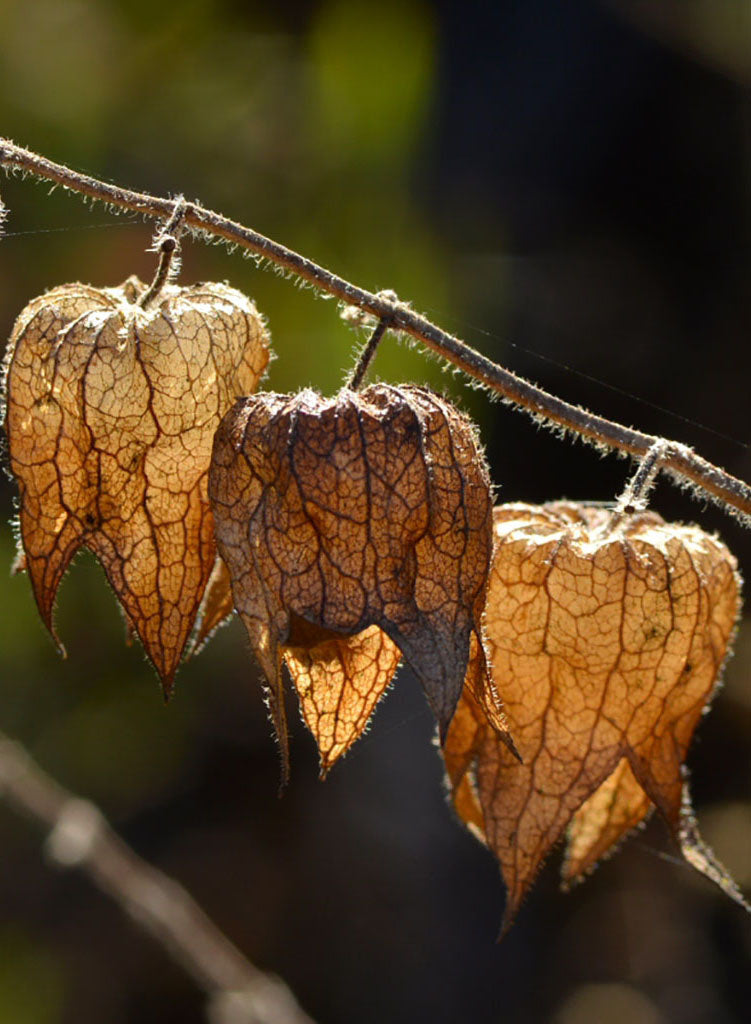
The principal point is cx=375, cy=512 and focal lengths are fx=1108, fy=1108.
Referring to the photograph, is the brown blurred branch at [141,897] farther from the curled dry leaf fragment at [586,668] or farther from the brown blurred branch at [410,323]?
the brown blurred branch at [410,323]

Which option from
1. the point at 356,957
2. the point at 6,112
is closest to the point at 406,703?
the point at 356,957

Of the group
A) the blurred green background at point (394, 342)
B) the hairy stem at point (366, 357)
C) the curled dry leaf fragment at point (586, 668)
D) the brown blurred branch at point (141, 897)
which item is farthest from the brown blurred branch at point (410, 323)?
the blurred green background at point (394, 342)

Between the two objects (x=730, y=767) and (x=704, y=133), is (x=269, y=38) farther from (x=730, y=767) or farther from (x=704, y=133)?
(x=730, y=767)

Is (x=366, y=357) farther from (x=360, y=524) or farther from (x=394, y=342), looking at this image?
(x=394, y=342)

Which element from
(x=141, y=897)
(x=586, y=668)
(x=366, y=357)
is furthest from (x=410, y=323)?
(x=141, y=897)

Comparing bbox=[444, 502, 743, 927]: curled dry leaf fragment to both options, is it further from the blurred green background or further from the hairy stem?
the blurred green background

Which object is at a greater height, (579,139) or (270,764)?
(579,139)

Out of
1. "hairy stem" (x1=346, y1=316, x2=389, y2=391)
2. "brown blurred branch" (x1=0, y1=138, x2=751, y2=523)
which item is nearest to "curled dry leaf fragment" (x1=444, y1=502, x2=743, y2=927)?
"brown blurred branch" (x1=0, y1=138, x2=751, y2=523)
